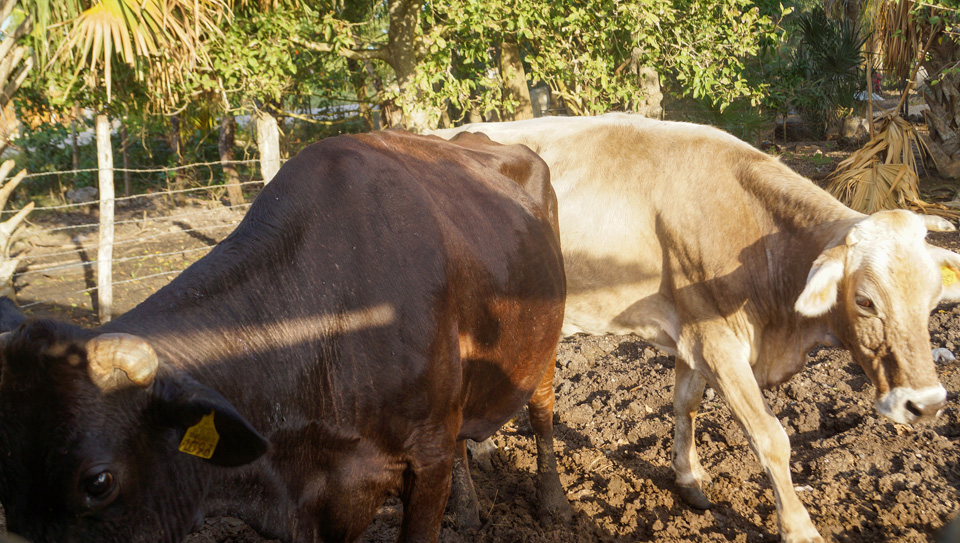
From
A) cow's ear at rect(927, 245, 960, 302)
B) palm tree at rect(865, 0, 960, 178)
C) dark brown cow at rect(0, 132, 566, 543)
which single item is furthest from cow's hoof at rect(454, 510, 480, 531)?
palm tree at rect(865, 0, 960, 178)

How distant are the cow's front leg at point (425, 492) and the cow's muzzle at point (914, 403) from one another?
2.13m

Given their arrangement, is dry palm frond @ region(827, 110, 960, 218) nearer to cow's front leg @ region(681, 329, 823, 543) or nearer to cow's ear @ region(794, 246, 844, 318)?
cow's front leg @ region(681, 329, 823, 543)

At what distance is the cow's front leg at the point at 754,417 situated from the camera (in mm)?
3469

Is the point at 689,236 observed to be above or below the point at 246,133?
above

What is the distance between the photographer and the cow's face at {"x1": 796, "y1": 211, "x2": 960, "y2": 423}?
125 inches

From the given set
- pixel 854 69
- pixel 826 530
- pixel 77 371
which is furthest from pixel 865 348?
pixel 854 69

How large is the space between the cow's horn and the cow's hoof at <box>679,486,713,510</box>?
10.5 feet

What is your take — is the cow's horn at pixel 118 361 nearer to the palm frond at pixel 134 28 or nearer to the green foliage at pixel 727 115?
the palm frond at pixel 134 28

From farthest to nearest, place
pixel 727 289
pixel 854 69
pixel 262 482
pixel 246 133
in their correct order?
pixel 246 133 < pixel 854 69 < pixel 727 289 < pixel 262 482

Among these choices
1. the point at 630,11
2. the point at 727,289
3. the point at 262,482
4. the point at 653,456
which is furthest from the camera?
the point at 630,11

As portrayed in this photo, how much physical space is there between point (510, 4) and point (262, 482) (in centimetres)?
599

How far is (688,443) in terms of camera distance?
4207mm

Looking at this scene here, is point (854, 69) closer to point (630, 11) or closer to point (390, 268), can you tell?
point (630, 11)

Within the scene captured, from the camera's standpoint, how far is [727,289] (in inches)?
152
